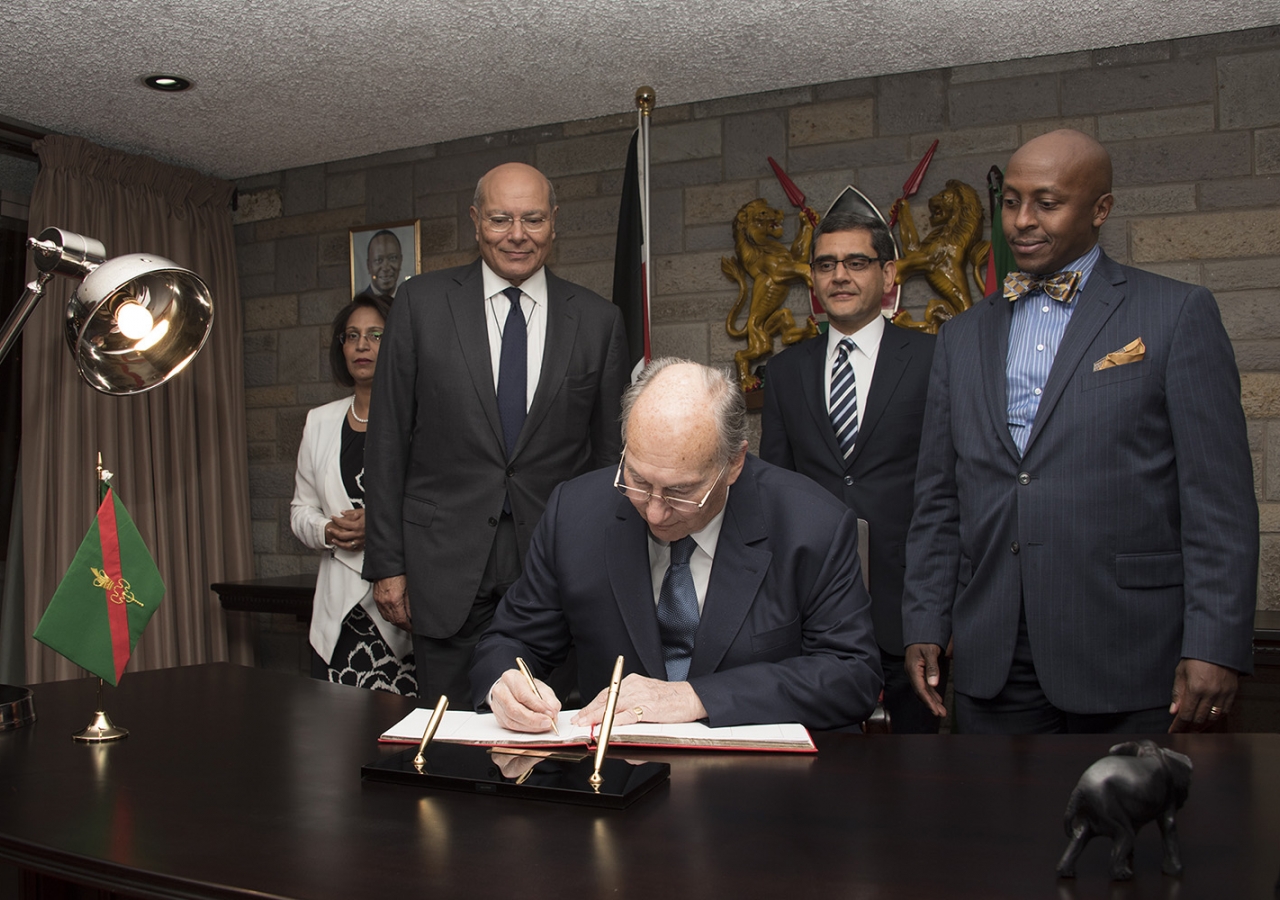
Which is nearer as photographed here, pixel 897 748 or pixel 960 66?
pixel 897 748

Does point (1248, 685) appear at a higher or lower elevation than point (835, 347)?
lower

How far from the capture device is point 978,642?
6.70ft

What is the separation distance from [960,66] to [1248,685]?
2173mm

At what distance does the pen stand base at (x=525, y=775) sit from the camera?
4.03ft

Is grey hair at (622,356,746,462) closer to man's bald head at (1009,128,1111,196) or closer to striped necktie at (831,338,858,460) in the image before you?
man's bald head at (1009,128,1111,196)

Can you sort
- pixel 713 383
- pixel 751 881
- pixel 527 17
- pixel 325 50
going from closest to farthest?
pixel 751 881 → pixel 713 383 → pixel 527 17 → pixel 325 50

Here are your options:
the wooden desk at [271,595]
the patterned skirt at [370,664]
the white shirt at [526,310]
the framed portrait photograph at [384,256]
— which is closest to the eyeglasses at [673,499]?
the white shirt at [526,310]

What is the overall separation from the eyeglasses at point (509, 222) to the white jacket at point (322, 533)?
38.3 inches

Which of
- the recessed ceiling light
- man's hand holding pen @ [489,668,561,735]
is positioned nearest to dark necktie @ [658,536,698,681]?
man's hand holding pen @ [489,668,561,735]

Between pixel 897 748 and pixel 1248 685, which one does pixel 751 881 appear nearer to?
pixel 897 748

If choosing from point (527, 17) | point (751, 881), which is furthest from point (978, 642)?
point (527, 17)

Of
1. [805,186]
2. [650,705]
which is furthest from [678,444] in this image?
[805,186]

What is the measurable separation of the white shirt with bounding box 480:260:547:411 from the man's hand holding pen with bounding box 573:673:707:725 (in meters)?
1.27

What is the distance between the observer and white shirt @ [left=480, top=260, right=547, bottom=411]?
106 inches
